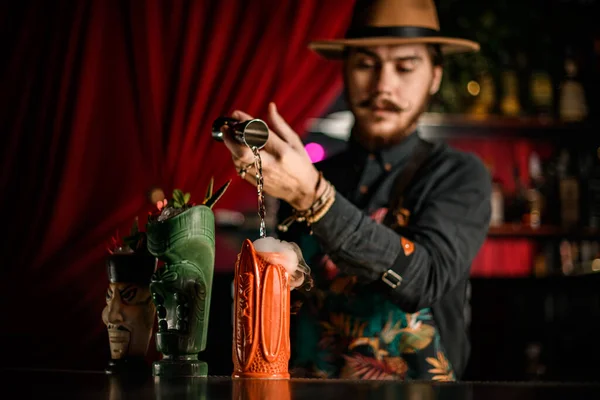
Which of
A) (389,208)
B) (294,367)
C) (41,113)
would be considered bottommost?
(294,367)

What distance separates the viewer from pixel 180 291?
1.10m

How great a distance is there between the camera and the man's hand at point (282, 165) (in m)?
1.32

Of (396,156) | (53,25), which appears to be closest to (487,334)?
(396,156)

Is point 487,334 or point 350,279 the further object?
point 487,334

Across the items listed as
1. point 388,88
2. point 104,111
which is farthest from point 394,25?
point 104,111

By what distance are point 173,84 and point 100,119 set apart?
0.29 metres

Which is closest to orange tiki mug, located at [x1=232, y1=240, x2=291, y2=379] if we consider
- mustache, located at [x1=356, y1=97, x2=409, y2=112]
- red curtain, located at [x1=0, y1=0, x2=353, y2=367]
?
mustache, located at [x1=356, y1=97, x2=409, y2=112]

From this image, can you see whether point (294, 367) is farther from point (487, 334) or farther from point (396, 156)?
point (487, 334)

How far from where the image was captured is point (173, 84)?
9.12 feet

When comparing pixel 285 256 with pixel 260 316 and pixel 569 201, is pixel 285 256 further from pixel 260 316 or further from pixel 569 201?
pixel 569 201

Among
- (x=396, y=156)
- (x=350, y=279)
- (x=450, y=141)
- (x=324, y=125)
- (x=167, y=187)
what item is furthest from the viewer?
(x=450, y=141)

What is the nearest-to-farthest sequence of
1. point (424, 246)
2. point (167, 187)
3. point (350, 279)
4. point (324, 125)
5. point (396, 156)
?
point (424, 246), point (350, 279), point (396, 156), point (167, 187), point (324, 125)

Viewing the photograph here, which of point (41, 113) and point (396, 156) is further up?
point (41, 113)

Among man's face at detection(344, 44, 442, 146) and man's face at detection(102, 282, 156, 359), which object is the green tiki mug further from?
man's face at detection(344, 44, 442, 146)
